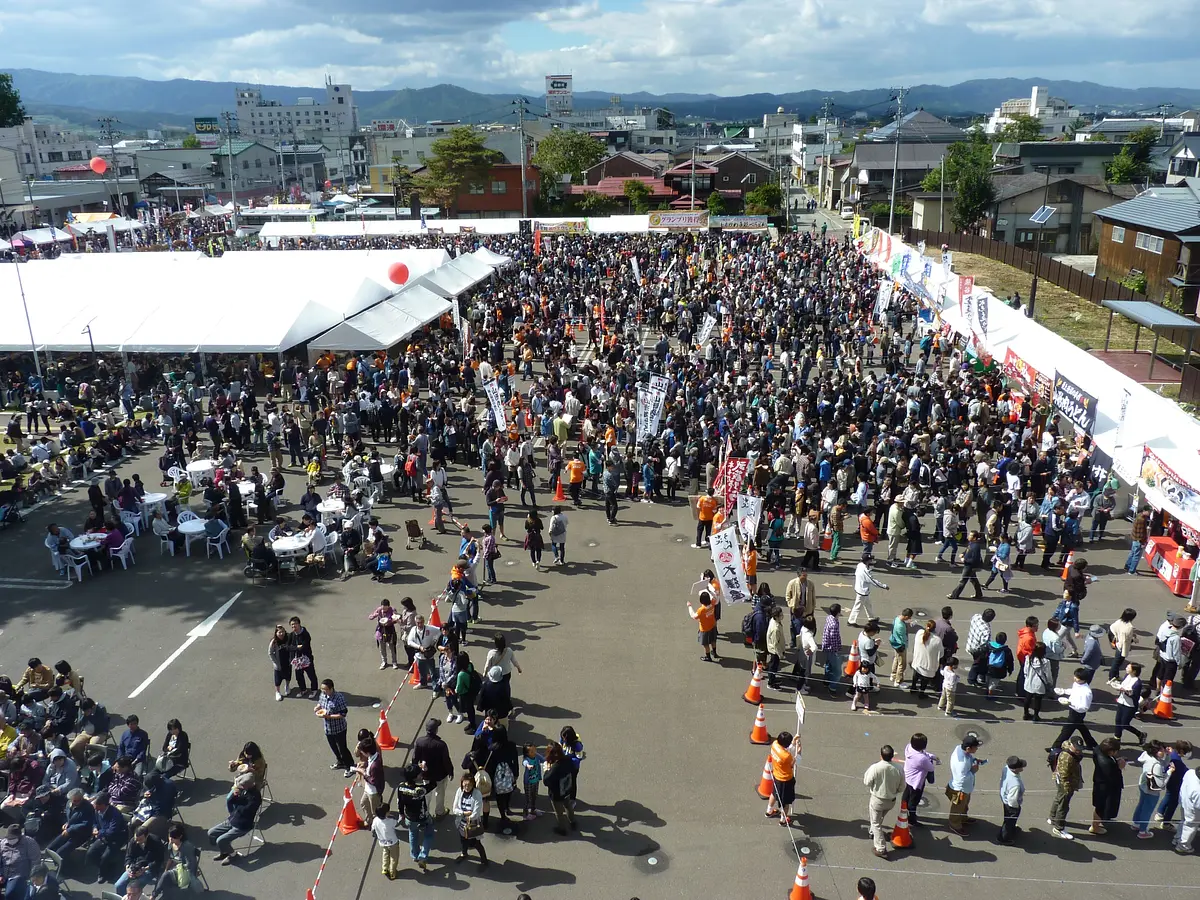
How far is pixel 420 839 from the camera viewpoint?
7484 millimetres

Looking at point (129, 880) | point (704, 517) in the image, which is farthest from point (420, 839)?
point (704, 517)

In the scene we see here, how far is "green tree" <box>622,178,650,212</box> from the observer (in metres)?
66.1

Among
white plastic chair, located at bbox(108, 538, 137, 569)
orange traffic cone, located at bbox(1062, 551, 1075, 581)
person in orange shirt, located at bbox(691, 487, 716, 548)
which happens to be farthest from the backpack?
white plastic chair, located at bbox(108, 538, 137, 569)

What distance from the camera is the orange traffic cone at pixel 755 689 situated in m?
9.67

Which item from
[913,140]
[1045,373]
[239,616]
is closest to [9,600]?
[239,616]

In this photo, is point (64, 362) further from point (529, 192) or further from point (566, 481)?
point (529, 192)

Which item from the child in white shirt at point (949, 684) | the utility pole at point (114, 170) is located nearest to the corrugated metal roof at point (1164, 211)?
the child in white shirt at point (949, 684)

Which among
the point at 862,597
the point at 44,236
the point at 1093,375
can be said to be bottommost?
the point at 862,597

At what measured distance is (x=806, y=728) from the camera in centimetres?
935

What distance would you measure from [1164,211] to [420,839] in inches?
1326

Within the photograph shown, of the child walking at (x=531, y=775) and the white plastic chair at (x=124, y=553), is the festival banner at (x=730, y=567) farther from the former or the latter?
the white plastic chair at (x=124, y=553)

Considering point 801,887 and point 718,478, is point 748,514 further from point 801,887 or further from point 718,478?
point 801,887

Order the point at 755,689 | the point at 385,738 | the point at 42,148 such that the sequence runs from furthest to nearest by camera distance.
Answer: the point at 42,148 → the point at 755,689 → the point at 385,738

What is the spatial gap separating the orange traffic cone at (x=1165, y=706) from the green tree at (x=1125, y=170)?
176ft
